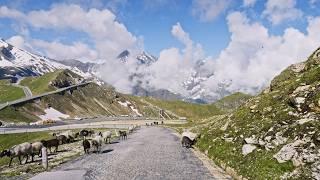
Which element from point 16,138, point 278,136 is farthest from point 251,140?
point 16,138

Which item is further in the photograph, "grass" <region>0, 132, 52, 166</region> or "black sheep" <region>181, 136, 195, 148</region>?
"grass" <region>0, 132, 52, 166</region>

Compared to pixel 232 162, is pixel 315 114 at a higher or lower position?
higher

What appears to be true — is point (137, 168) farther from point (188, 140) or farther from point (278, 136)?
point (188, 140)

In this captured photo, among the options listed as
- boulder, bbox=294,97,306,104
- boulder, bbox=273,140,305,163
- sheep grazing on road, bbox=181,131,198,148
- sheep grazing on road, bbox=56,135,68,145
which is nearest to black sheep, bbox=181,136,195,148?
sheep grazing on road, bbox=181,131,198,148

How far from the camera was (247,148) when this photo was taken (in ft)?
105

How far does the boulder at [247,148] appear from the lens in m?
31.2

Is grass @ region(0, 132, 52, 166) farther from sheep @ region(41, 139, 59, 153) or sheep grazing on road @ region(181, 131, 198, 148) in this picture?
sheep grazing on road @ region(181, 131, 198, 148)

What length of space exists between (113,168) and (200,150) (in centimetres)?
1623

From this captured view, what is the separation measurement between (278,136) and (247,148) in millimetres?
2937

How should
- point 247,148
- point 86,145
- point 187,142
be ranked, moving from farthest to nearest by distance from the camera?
point 187,142
point 86,145
point 247,148

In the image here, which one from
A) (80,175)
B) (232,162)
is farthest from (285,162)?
Answer: (80,175)

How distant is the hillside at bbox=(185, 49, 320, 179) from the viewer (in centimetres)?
2519

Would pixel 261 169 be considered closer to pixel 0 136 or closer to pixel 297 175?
pixel 297 175

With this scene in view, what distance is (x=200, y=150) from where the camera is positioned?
1932 inches
